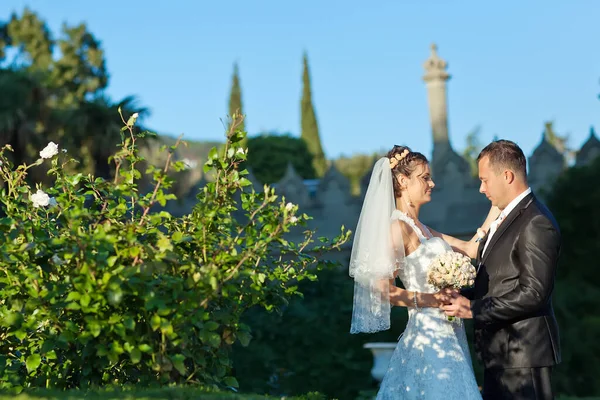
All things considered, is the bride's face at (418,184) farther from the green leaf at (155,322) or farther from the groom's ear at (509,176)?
the green leaf at (155,322)

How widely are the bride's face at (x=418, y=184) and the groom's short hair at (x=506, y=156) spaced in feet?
1.68

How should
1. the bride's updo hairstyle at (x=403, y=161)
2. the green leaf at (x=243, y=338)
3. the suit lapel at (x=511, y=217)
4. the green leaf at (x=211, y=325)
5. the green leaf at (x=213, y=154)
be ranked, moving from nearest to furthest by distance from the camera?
the green leaf at (x=211, y=325) < the green leaf at (x=213, y=154) < the green leaf at (x=243, y=338) < the suit lapel at (x=511, y=217) < the bride's updo hairstyle at (x=403, y=161)

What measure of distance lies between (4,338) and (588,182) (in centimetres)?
1613

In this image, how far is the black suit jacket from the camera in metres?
5.51

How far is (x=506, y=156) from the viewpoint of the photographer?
579 centimetres

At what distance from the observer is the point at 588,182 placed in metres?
19.4

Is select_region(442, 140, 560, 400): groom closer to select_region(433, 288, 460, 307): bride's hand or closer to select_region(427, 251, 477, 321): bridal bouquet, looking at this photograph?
select_region(433, 288, 460, 307): bride's hand

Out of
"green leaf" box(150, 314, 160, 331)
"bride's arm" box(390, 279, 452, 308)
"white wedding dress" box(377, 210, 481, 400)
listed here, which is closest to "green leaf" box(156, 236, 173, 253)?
"green leaf" box(150, 314, 160, 331)

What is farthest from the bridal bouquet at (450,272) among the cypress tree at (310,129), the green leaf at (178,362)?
the cypress tree at (310,129)

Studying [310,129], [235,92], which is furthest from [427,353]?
[235,92]

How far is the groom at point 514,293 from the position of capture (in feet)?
18.1

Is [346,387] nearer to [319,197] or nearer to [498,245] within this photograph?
[498,245]

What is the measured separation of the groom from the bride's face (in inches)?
19.5

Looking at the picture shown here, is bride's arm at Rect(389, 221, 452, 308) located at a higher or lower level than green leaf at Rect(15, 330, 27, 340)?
higher
